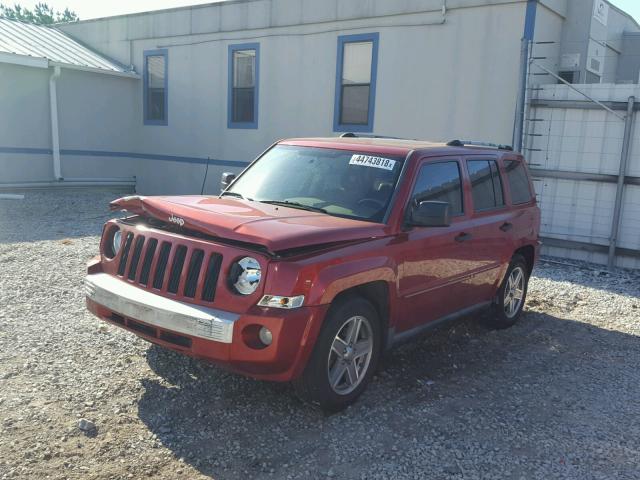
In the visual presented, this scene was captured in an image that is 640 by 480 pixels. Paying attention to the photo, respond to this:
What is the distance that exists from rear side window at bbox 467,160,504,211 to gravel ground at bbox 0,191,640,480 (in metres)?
1.35

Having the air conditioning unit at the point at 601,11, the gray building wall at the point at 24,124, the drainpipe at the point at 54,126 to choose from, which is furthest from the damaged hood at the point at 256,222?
the drainpipe at the point at 54,126

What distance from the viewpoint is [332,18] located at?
39.9 feet

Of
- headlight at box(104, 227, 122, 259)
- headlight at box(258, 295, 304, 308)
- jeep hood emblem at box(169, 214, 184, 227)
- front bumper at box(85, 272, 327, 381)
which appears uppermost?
jeep hood emblem at box(169, 214, 184, 227)

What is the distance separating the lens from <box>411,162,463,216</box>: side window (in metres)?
4.75

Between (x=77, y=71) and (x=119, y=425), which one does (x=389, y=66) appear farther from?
(x=119, y=425)

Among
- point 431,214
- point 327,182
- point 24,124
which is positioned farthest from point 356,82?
point 431,214

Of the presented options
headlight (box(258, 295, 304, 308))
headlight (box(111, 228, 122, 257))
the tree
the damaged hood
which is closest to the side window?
the damaged hood

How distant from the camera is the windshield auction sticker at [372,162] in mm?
4719

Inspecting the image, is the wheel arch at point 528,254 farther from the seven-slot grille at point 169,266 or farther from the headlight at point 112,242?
the headlight at point 112,242

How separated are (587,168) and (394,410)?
689 cm

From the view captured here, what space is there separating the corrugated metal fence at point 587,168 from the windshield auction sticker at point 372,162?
5.92 metres

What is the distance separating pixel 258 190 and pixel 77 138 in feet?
38.8

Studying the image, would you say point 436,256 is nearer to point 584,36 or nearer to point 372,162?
point 372,162

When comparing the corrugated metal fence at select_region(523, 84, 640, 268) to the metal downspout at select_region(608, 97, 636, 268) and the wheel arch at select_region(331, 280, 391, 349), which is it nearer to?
the metal downspout at select_region(608, 97, 636, 268)
